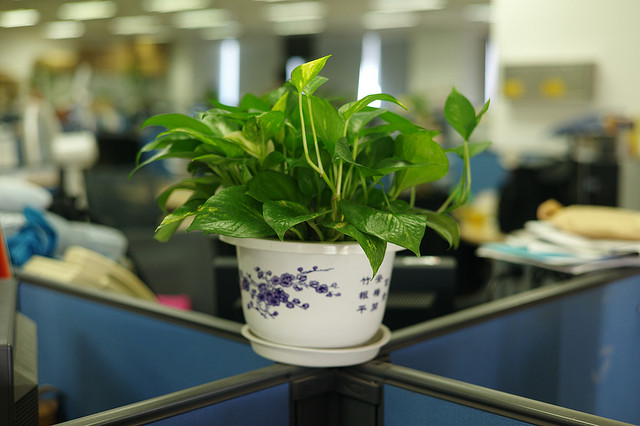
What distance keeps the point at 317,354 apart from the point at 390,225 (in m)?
0.21

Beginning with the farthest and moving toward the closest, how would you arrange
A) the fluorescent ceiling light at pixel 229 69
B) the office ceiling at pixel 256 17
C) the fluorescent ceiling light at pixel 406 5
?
the fluorescent ceiling light at pixel 229 69, the office ceiling at pixel 256 17, the fluorescent ceiling light at pixel 406 5

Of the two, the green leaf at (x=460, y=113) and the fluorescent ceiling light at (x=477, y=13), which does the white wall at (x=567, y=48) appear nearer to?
the green leaf at (x=460, y=113)

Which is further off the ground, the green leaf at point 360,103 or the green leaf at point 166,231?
the green leaf at point 360,103

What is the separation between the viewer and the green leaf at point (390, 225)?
0.73m

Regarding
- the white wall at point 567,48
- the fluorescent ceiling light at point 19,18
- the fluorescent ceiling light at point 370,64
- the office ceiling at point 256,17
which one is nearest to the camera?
the white wall at point 567,48

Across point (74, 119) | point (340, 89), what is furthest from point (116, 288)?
point (340, 89)

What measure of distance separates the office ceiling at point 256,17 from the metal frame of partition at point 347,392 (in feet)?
34.2

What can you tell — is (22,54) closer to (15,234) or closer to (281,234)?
(15,234)

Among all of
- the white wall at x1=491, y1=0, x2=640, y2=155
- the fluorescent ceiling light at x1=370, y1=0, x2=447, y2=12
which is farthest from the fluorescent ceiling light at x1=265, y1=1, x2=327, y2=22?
the white wall at x1=491, y1=0, x2=640, y2=155

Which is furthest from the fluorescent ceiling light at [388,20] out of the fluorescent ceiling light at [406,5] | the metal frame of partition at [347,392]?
the metal frame of partition at [347,392]

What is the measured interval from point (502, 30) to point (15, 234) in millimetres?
4381

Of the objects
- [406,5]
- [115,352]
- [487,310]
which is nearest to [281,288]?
[487,310]

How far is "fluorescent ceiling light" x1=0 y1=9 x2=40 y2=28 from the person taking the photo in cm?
1298

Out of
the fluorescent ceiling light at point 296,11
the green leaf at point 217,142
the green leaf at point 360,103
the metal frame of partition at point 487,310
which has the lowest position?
the metal frame of partition at point 487,310
